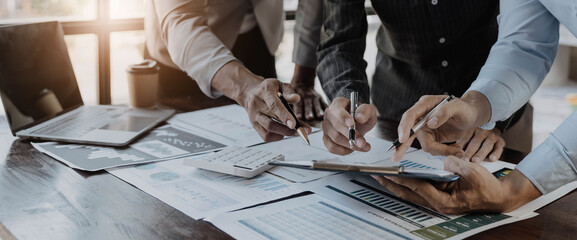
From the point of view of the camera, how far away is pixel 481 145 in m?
1.42

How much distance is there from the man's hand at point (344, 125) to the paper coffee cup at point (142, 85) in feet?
2.37

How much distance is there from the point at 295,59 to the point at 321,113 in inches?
11.6

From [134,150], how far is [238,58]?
0.78 metres

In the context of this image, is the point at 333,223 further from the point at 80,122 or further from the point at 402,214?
the point at 80,122

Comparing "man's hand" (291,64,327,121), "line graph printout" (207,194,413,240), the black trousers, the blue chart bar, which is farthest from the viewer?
the black trousers

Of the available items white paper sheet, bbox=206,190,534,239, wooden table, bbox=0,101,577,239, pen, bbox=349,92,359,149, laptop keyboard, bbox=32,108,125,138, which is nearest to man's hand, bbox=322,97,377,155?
pen, bbox=349,92,359,149

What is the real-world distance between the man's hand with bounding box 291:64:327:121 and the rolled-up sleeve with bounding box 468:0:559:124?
1.91 feet

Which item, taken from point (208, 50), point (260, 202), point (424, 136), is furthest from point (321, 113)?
point (260, 202)

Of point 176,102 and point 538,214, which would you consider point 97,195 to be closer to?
point 538,214

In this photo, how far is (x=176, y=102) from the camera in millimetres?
2021

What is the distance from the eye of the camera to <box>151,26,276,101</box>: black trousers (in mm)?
2117

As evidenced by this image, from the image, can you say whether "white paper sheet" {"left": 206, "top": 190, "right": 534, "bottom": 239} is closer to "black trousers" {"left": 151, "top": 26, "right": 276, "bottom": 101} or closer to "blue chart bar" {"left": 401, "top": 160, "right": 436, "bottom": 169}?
"blue chart bar" {"left": 401, "top": 160, "right": 436, "bottom": 169}

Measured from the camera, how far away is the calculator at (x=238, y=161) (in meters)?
1.23

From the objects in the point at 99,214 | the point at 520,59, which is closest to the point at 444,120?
the point at 520,59
